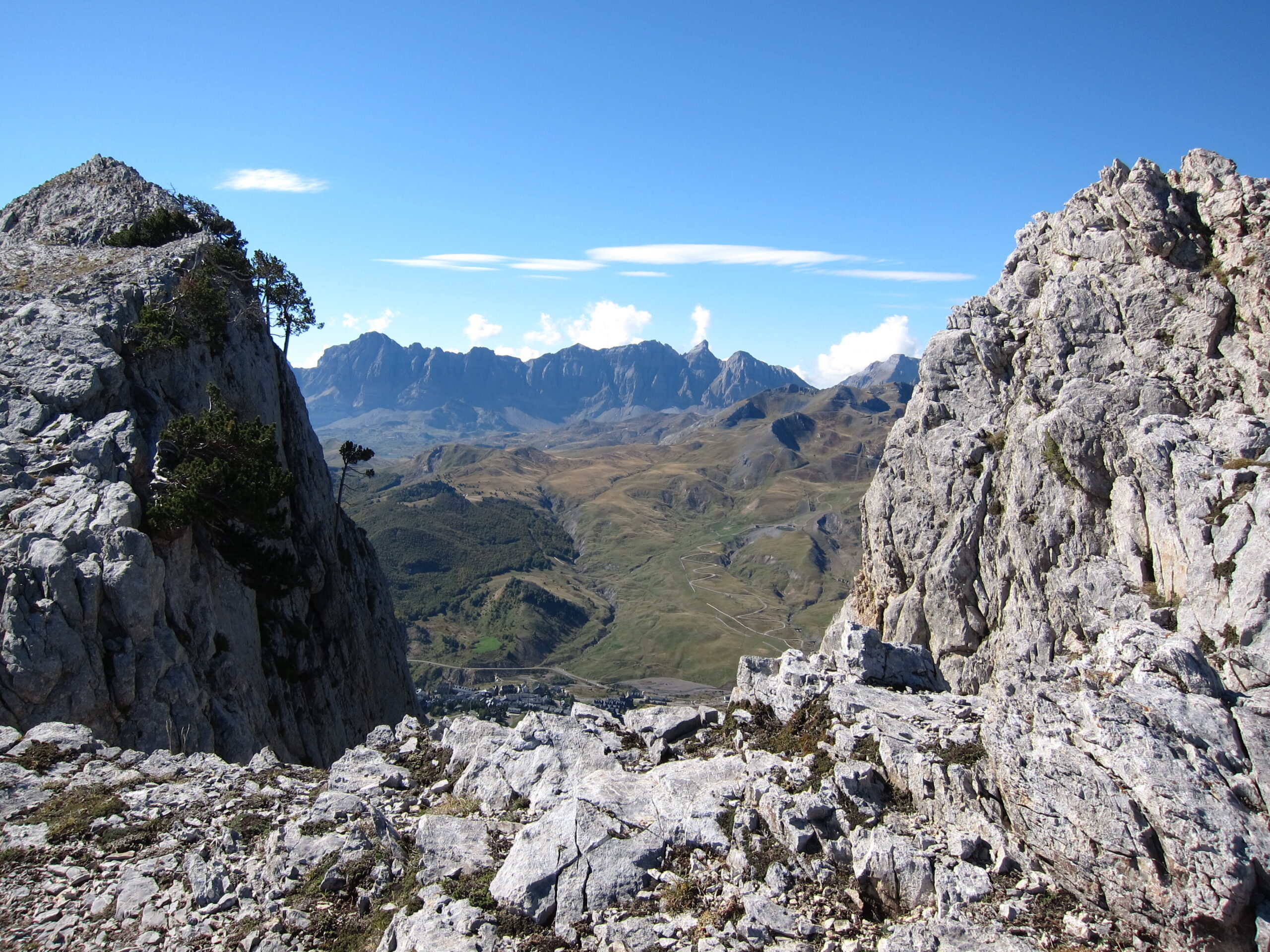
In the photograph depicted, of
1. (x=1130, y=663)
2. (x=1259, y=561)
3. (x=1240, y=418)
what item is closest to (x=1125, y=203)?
(x=1240, y=418)

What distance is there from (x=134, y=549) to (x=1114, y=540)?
6035 centimetres

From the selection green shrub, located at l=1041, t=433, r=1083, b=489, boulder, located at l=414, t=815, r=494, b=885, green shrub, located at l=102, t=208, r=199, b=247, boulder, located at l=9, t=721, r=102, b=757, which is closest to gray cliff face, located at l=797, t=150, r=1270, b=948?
green shrub, located at l=1041, t=433, r=1083, b=489

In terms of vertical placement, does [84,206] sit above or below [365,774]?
above

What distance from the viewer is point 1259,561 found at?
35156 millimetres

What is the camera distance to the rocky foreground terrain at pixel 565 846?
1562 cm

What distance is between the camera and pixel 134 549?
34344 millimetres

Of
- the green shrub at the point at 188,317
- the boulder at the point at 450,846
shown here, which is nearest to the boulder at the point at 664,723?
the boulder at the point at 450,846

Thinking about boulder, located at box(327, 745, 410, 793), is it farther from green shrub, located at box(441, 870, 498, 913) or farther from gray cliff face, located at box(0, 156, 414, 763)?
gray cliff face, located at box(0, 156, 414, 763)

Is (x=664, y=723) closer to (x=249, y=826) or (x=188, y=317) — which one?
(x=249, y=826)

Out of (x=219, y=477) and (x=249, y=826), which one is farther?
(x=219, y=477)

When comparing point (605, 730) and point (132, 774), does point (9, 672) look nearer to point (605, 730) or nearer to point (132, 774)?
point (132, 774)

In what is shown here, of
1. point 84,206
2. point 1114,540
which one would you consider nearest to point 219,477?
point 84,206

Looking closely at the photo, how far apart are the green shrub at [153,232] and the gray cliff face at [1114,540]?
73489 millimetres

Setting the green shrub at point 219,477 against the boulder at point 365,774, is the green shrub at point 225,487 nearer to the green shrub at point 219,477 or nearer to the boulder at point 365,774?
the green shrub at point 219,477
